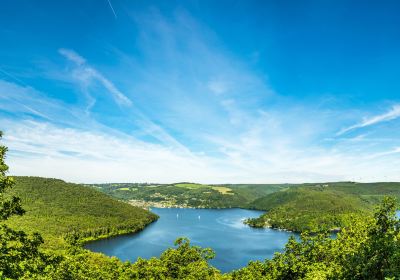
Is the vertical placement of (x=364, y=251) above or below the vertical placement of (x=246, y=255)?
above

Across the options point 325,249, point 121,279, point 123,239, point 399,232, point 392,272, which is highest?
point 399,232

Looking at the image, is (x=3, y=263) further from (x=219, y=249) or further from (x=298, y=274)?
(x=219, y=249)

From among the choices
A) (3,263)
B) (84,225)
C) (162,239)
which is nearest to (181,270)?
(3,263)

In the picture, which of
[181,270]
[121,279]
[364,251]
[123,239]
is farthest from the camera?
[123,239]

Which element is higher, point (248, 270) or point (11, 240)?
point (11, 240)

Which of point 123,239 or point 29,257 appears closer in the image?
point 29,257

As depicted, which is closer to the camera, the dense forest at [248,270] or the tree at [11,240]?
the tree at [11,240]

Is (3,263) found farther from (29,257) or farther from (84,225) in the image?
(84,225)

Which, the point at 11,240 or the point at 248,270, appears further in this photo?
the point at 248,270

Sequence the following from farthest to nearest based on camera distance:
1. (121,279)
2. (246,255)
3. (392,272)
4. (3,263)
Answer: (246,255) → (121,279) → (392,272) → (3,263)

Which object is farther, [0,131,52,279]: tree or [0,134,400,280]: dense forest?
[0,134,400,280]: dense forest
